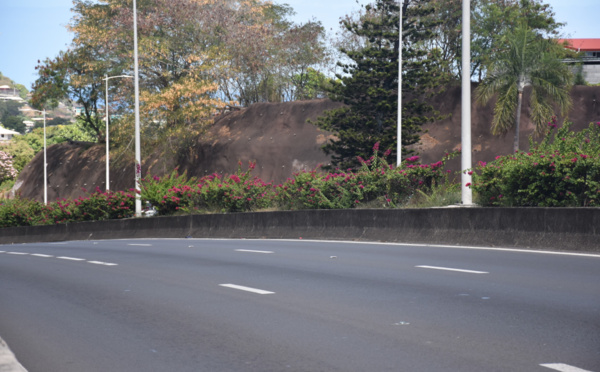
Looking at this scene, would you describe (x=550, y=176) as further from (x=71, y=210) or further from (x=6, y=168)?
(x=6, y=168)

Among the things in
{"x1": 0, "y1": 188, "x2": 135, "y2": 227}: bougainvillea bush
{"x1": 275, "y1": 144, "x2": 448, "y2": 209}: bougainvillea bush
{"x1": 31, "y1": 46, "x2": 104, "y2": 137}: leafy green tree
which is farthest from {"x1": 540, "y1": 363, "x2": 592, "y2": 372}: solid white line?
{"x1": 31, "y1": 46, "x2": 104, "y2": 137}: leafy green tree

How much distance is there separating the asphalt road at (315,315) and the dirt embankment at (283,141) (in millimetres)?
36045

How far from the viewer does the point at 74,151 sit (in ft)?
249

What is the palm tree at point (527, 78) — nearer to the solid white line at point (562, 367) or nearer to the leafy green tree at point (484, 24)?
the leafy green tree at point (484, 24)

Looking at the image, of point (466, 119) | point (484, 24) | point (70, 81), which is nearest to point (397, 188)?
point (466, 119)

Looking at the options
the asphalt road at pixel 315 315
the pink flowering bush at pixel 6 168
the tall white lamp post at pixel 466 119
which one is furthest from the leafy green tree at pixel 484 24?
the pink flowering bush at pixel 6 168

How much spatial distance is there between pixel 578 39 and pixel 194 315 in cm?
9250

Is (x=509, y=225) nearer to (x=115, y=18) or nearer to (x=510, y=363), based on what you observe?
(x=510, y=363)

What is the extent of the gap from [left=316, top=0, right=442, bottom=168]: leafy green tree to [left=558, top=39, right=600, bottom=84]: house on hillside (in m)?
10.8

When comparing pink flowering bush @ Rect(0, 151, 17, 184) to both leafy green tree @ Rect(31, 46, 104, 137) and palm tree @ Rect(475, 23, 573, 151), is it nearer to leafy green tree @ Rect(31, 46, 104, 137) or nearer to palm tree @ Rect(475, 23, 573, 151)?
leafy green tree @ Rect(31, 46, 104, 137)

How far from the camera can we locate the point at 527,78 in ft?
136

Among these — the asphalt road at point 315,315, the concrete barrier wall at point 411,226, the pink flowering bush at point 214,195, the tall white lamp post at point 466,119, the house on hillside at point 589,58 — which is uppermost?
the house on hillside at point 589,58

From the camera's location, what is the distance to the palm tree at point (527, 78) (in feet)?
135

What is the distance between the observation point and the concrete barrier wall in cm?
1461
